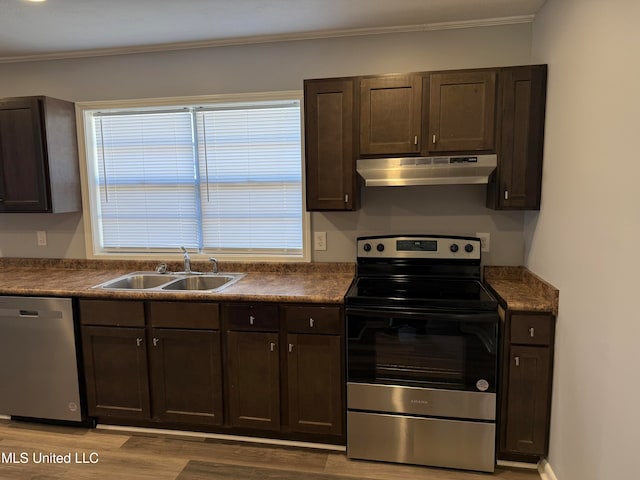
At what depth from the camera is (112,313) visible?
247cm

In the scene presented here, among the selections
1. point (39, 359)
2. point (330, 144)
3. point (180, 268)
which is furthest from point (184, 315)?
point (330, 144)

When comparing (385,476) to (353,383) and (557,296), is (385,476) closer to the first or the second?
(353,383)

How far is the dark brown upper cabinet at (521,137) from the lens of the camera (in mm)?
2246

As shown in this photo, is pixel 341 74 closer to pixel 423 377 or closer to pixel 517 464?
pixel 423 377

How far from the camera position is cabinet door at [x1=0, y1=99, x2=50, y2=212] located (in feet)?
9.00

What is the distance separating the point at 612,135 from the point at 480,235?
121 centimetres

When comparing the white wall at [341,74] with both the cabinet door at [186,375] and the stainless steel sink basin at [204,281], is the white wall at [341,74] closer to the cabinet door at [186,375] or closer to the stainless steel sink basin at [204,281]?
the stainless steel sink basin at [204,281]

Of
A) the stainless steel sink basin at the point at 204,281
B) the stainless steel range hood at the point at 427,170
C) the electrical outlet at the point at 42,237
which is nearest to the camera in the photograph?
the stainless steel range hood at the point at 427,170

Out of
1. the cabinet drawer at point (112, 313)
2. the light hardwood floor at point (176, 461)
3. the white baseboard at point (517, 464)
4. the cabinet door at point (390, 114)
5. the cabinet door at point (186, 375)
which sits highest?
the cabinet door at point (390, 114)

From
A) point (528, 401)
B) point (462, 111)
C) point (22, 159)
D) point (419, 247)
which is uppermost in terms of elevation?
point (462, 111)

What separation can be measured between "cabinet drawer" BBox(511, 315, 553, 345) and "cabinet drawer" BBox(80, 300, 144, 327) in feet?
6.80

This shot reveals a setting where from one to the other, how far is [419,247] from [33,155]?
2.65 metres

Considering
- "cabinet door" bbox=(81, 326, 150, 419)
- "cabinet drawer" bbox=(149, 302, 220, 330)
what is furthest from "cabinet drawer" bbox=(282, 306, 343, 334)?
"cabinet door" bbox=(81, 326, 150, 419)

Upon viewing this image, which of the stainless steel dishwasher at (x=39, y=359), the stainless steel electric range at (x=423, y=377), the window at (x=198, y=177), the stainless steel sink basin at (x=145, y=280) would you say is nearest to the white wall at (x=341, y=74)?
the window at (x=198, y=177)
